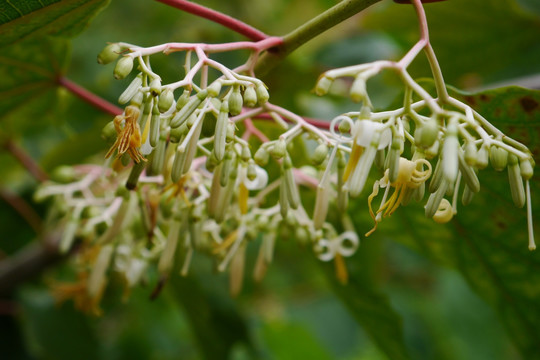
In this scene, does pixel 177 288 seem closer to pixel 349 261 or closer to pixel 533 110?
pixel 349 261

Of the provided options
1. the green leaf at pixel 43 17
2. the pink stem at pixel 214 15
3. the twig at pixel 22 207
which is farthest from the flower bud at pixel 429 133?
the twig at pixel 22 207

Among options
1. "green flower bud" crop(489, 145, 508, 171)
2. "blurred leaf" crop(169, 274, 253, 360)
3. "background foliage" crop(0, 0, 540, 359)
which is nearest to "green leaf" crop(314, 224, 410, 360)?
"background foliage" crop(0, 0, 540, 359)

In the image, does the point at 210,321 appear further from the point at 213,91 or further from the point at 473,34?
the point at 473,34

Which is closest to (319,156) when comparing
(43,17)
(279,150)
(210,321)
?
(279,150)

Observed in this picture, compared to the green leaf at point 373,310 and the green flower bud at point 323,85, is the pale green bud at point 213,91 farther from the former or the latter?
the green leaf at point 373,310

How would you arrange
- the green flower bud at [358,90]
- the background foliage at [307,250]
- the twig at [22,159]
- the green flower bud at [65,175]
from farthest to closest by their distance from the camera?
the twig at [22,159], the green flower bud at [65,175], the background foliage at [307,250], the green flower bud at [358,90]
